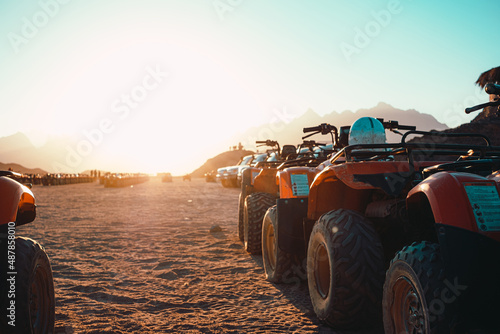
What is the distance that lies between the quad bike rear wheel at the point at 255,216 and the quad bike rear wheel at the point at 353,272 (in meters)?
3.34

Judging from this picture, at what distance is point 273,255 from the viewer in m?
5.38

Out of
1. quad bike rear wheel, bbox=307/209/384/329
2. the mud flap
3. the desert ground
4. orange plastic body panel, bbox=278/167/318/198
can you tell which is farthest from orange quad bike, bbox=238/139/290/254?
quad bike rear wheel, bbox=307/209/384/329

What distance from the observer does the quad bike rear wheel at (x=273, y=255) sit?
16.0 feet

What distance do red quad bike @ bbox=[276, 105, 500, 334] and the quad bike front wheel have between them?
6.72 feet

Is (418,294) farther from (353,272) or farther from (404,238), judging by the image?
(404,238)

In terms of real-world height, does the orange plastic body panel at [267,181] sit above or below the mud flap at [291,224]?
above

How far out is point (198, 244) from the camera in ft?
25.8

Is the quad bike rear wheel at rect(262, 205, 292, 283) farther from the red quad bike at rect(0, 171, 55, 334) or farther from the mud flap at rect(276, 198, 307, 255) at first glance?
the red quad bike at rect(0, 171, 55, 334)

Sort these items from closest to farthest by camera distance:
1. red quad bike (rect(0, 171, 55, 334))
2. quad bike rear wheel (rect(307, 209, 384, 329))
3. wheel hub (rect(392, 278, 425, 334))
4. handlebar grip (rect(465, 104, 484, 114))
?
1. wheel hub (rect(392, 278, 425, 334))
2. red quad bike (rect(0, 171, 55, 334))
3. handlebar grip (rect(465, 104, 484, 114))
4. quad bike rear wheel (rect(307, 209, 384, 329))

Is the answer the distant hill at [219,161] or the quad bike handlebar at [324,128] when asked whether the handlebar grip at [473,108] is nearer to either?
A: the quad bike handlebar at [324,128]

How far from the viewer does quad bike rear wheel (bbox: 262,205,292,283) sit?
16.0ft

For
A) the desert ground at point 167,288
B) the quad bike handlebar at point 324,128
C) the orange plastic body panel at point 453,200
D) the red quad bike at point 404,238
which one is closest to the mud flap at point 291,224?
the red quad bike at point 404,238

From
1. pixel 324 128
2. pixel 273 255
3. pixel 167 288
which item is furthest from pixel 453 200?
pixel 324 128

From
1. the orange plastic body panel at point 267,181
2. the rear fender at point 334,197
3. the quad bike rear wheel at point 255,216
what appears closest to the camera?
the rear fender at point 334,197
